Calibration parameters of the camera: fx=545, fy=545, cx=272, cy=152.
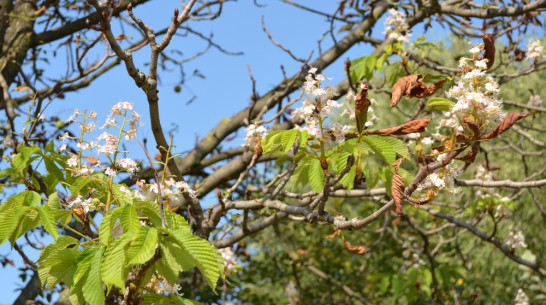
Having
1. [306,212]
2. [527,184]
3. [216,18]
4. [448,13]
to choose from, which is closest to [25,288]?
[216,18]

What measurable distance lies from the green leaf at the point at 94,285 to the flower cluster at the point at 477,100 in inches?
46.8

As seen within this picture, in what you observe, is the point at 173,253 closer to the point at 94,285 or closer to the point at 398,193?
the point at 94,285

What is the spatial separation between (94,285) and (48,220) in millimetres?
421

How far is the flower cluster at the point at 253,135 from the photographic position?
8.89 ft

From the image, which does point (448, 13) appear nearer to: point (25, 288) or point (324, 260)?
point (25, 288)

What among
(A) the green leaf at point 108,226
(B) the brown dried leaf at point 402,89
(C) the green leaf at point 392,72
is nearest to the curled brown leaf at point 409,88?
(B) the brown dried leaf at point 402,89

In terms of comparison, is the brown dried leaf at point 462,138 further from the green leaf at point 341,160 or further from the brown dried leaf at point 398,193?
the green leaf at point 341,160

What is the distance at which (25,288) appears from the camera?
438cm

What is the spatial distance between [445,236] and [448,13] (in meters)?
5.56

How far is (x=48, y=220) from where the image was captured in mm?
1930

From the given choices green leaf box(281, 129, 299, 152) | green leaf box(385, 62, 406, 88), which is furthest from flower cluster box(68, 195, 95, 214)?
green leaf box(385, 62, 406, 88)

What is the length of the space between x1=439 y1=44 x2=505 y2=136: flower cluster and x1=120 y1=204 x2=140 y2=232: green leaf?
1.03 meters

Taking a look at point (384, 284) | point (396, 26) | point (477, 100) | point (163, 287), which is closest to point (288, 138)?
point (477, 100)

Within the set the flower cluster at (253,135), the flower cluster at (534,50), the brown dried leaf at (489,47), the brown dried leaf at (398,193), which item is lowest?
the brown dried leaf at (398,193)
